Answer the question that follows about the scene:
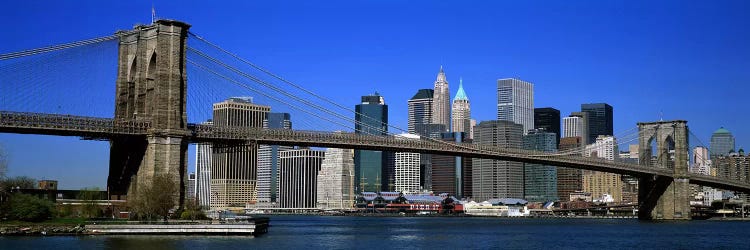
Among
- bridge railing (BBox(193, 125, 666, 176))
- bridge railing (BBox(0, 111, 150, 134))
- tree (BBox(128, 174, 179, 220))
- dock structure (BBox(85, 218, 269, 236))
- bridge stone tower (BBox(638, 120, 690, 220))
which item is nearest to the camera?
dock structure (BBox(85, 218, 269, 236))

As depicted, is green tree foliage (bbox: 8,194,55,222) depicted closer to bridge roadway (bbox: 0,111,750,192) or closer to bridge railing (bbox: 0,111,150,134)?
bridge roadway (bbox: 0,111,750,192)

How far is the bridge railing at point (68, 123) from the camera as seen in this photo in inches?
2398

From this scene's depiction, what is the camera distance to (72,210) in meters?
70.0

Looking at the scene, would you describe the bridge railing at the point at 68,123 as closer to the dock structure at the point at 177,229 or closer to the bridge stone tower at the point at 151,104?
the bridge stone tower at the point at 151,104

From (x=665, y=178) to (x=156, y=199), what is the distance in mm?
77230

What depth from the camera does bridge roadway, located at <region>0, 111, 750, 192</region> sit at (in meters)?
62.2

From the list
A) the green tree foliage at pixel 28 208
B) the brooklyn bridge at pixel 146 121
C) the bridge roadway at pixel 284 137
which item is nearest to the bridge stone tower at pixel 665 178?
the bridge roadway at pixel 284 137

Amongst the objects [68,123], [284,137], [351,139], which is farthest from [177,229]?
[351,139]

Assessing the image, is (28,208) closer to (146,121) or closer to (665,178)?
(146,121)

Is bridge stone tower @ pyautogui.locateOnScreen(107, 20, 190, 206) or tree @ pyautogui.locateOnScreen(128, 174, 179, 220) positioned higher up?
bridge stone tower @ pyautogui.locateOnScreen(107, 20, 190, 206)

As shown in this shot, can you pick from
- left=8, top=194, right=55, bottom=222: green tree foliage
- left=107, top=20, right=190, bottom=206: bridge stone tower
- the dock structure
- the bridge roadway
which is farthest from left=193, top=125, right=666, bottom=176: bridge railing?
left=8, top=194, right=55, bottom=222: green tree foliage

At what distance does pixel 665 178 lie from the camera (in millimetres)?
119250

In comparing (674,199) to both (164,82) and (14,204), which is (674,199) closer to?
(164,82)

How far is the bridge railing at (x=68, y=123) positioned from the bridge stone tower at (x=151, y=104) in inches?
32.0
